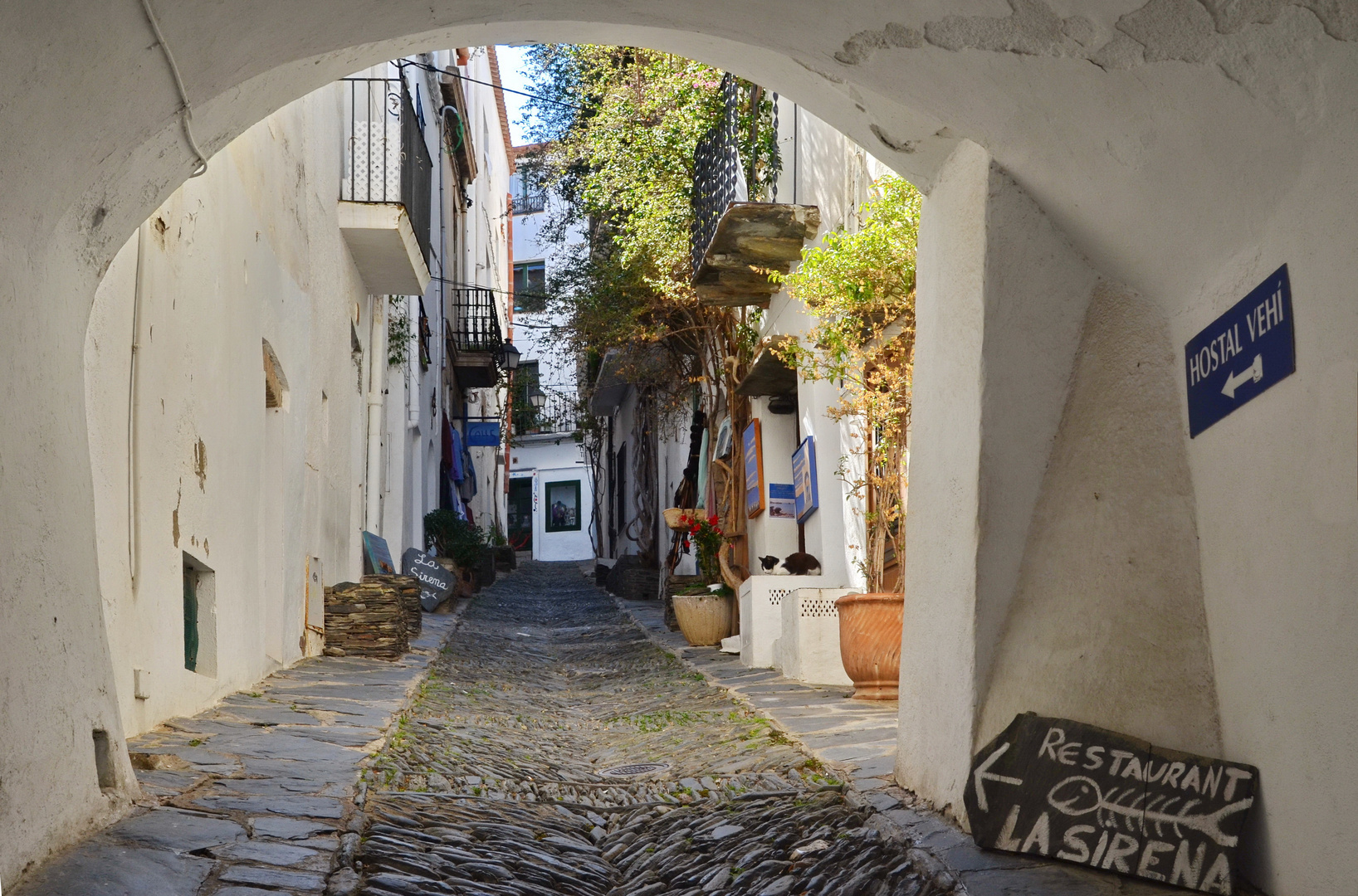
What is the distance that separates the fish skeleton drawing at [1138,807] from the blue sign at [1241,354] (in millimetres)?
1015

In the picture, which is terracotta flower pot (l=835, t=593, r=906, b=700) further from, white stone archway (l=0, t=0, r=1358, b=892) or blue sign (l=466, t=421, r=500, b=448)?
blue sign (l=466, t=421, r=500, b=448)

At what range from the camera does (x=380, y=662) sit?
9625 millimetres

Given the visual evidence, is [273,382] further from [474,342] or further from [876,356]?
[474,342]

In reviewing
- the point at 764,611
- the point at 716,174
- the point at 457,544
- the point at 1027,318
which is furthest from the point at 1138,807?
the point at 457,544

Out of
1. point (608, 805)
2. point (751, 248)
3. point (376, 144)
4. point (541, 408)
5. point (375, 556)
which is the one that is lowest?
point (608, 805)

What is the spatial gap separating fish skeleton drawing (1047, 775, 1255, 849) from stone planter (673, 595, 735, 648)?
8.00 meters

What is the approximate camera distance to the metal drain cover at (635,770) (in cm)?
575

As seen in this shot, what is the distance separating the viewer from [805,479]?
1048 centimetres

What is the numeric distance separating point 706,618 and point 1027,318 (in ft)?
25.6

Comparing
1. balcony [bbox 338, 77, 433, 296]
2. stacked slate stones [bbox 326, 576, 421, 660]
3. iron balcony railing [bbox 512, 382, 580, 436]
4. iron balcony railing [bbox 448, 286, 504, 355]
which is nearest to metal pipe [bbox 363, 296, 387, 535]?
balcony [bbox 338, 77, 433, 296]

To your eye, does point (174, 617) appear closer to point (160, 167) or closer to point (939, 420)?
point (160, 167)

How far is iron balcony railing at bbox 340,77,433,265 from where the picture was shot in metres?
11.4

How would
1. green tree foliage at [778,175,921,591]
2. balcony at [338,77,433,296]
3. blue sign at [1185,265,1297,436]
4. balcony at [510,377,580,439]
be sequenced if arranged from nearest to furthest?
blue sign at [1185,265,1297,436], green tree foliage at [778,175,921,591], balcony at [338,77,433,296], balcony at [510,377,580,439]

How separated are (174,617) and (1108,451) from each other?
4.27 metres
